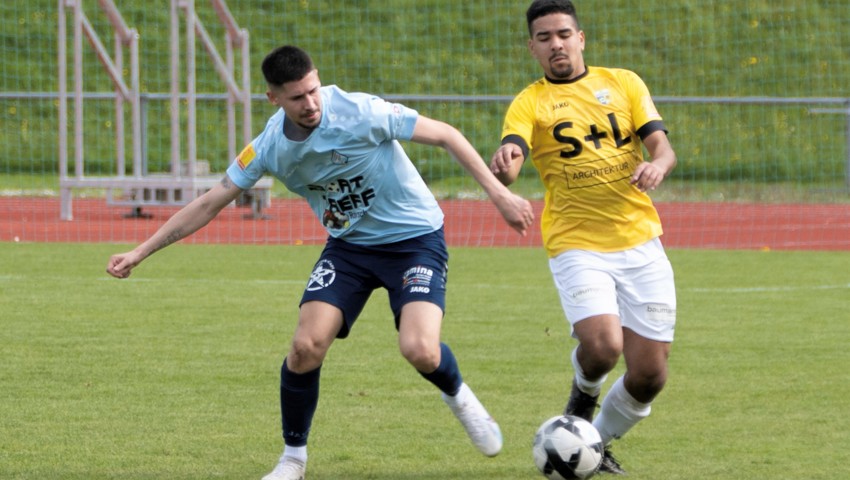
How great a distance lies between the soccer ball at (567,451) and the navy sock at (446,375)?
1.36ft

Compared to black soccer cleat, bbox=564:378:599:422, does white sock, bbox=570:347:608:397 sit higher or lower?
higher

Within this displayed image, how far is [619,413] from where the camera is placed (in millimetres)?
5480

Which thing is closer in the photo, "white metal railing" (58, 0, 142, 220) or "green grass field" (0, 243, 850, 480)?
"green grass field" (0, 243, 850, 480)

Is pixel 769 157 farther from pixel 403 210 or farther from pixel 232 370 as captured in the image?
pixel 403 210

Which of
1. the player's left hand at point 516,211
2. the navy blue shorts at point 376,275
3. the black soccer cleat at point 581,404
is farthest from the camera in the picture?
the black soccer cleat at point 581,404

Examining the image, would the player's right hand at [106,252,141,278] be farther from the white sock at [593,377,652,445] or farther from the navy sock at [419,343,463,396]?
the white sock at [593,377,652,445]

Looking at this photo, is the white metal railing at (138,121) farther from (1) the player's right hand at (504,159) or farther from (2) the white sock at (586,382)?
(1) the player's right hand at (504,159)

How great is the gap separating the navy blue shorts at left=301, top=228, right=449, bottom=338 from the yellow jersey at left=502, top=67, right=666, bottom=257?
55cm

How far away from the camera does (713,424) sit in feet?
20.3

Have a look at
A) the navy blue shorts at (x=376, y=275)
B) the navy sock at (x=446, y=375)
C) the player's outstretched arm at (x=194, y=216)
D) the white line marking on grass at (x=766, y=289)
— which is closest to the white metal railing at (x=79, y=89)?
Result: the white line marking on grass at (x=766, y=289)

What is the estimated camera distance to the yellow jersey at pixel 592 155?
18.1 ft

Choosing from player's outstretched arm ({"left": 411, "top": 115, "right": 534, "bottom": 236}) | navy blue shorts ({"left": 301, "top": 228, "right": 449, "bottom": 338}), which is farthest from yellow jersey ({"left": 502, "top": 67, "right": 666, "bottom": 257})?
navy blue shorts ({"left": 301, "top": 228, "right": 449, "bottom": 338})

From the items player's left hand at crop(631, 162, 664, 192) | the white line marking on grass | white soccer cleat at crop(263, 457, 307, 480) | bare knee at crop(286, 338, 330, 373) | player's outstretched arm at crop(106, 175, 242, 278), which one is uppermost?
player's left hand at crop(631, 162, 664, 192)

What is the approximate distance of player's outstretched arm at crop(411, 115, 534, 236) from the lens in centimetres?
469
